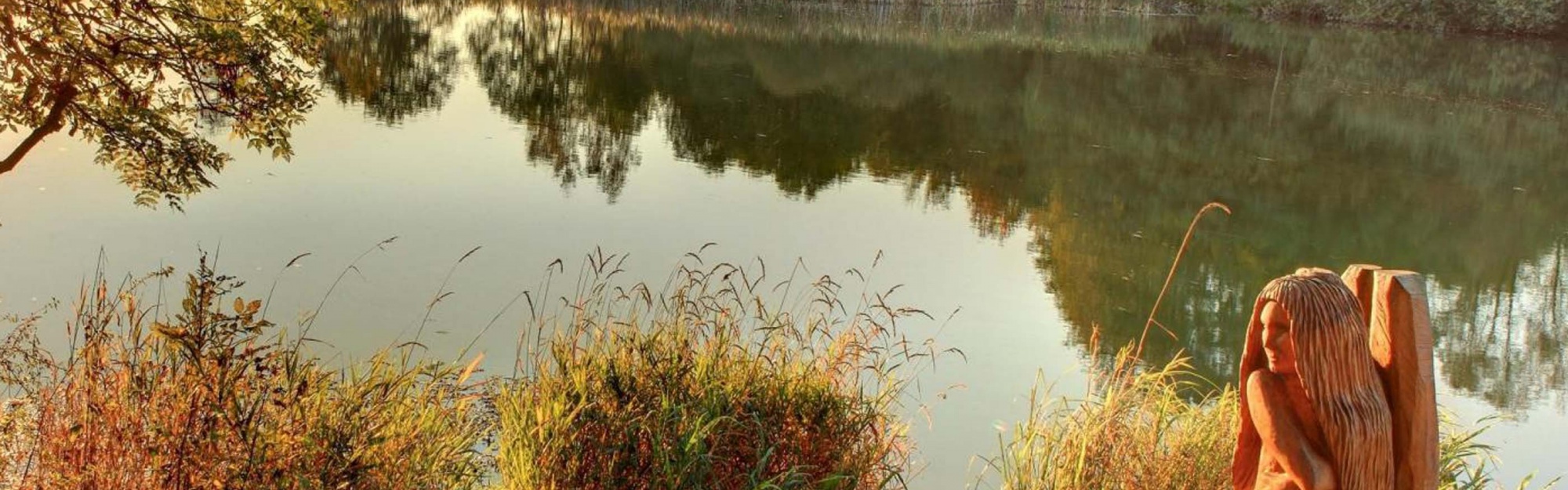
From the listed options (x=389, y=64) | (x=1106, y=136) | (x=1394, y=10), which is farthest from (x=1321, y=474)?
(x=1394, y=10)

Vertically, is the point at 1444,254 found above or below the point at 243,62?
below

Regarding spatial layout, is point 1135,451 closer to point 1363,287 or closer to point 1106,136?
point 1363,287

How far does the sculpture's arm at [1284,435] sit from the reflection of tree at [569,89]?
23.2ft

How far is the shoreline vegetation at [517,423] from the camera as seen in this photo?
3.10 m

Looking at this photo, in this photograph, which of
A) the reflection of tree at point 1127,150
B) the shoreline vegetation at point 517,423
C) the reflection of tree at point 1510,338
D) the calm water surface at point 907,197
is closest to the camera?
the shoreline vegetation at point 517,423

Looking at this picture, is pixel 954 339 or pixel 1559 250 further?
pixel 1559 250

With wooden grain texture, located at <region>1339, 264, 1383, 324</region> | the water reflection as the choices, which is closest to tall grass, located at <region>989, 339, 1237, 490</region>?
wooden grain texture, located at <region>1339, 264, 1383, 324</region>

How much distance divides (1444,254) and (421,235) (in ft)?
23.2

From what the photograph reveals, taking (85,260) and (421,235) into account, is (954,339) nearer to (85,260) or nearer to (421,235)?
(421,235)

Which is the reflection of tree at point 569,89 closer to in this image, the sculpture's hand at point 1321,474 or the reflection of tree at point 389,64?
the reflection of tree at point 389,64

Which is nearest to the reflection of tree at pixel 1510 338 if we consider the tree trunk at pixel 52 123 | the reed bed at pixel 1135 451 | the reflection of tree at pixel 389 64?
the reed bed at pixel 1135 451

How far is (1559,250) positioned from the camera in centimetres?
988

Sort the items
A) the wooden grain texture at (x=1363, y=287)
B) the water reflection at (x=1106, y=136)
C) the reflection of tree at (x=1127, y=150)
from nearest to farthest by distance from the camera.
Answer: the wooden grain texture at (x=1363, y=287), the reflection of tree at (x=1127, y=150), the water reflection at (x=1106, y=136)

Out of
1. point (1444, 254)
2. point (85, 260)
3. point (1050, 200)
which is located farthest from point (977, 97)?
point (85, 260)
